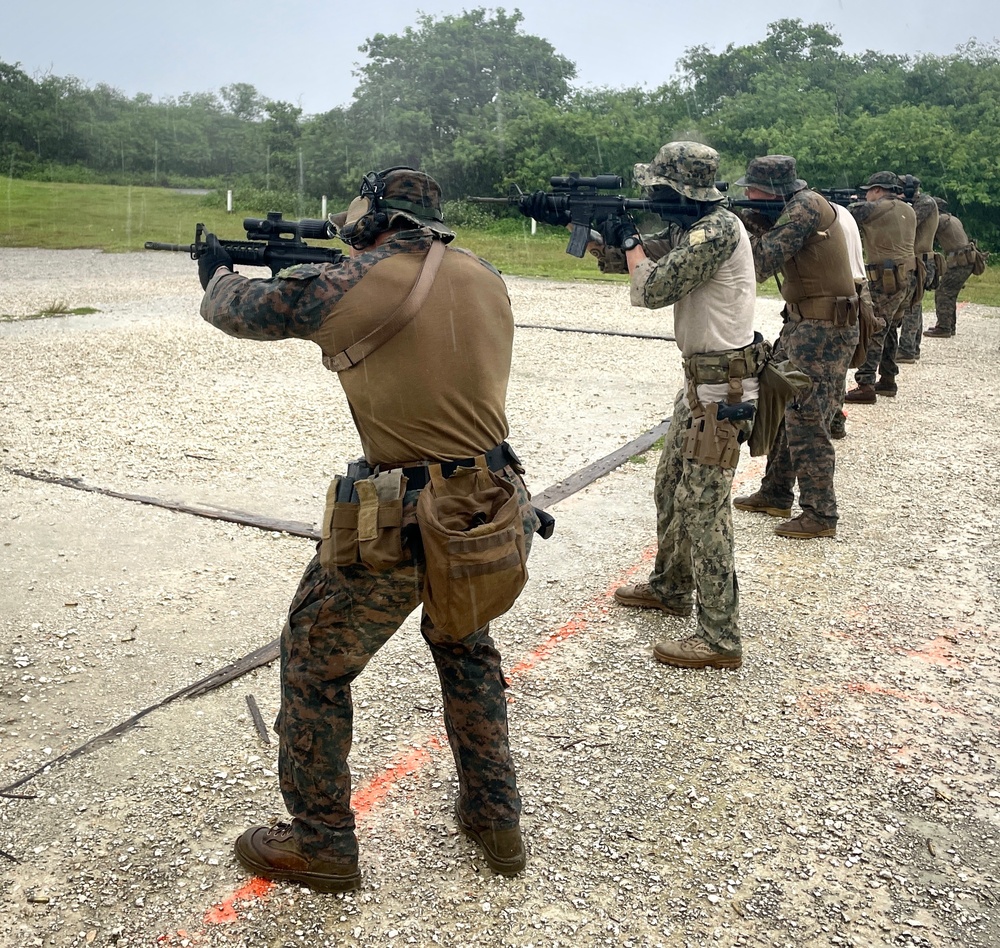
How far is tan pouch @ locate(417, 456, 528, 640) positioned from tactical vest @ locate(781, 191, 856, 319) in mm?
3924

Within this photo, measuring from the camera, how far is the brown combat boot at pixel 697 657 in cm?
414

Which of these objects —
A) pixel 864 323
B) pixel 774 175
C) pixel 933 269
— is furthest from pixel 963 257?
pixel 774 175

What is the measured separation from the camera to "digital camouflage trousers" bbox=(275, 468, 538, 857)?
2.62 m

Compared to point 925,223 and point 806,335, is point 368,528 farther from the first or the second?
point 925,223

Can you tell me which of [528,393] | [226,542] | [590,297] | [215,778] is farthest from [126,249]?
[215,778]

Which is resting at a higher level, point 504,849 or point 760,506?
point 760,506

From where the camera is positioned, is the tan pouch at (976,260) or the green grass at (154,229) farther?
the green grass at (154,229)

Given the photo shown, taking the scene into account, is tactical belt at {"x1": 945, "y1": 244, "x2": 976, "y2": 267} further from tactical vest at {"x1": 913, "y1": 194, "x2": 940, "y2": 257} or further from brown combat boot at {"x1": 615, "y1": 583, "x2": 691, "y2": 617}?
brown combat boot at {"x1": 615, "y1": 583, "x2": 691, "y2": 617}

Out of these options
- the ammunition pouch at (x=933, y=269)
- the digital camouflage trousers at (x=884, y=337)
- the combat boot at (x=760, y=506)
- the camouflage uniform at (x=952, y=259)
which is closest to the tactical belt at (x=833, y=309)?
the combat boot at (x=760, y=506)

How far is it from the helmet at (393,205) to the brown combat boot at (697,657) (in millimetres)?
2198

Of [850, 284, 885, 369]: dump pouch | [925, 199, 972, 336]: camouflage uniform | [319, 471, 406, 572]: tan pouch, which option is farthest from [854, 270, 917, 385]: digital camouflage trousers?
[319, 471, 406, 572]: tan pouch

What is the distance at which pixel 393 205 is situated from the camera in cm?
266

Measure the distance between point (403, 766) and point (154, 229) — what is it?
26.6 metres

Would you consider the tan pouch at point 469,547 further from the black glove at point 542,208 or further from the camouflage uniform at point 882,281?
the camouflage uniform at point 882,281
